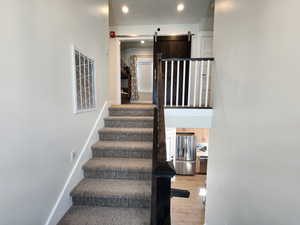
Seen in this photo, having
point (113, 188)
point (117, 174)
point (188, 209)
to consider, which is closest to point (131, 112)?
point (117, 174)

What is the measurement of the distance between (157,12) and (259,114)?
3.33m

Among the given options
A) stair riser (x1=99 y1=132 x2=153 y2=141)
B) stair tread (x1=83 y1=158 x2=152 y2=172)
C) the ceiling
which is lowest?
stair tread (x1=83 y1=158 x2=152 y2=172)

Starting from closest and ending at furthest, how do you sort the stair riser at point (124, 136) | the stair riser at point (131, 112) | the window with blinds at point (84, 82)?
the window with blinds at point (84, 82)
the stair riser at point (124, 136)
the stair riser at point (131, 112)

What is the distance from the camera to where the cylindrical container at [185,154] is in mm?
6266

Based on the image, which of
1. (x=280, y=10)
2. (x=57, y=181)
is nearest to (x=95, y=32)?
(x=57, y=181)

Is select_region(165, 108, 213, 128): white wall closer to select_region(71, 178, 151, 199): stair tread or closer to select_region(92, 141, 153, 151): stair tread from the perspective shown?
select_region(92, 141, 153, 151): stair tread

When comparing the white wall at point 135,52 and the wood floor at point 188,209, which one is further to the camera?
the white wall at point 135,52

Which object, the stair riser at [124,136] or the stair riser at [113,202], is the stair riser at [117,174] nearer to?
the stair riser at [113,202]

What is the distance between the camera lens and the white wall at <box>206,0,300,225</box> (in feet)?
3.34

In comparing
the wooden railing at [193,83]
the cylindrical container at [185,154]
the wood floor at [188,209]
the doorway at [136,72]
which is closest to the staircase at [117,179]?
the wooden railing at [193,83]

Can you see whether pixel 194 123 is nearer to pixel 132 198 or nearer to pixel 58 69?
pixel 132 198

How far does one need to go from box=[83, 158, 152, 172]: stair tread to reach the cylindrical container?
172 inches

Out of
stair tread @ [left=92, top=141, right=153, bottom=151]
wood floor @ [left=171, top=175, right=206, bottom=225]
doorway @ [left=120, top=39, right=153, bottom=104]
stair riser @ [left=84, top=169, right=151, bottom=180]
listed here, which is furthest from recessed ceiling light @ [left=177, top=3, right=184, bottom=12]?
wood floor @ [left=171, top=175, right=206, bottom=225]

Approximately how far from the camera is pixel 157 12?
3.62 metres
